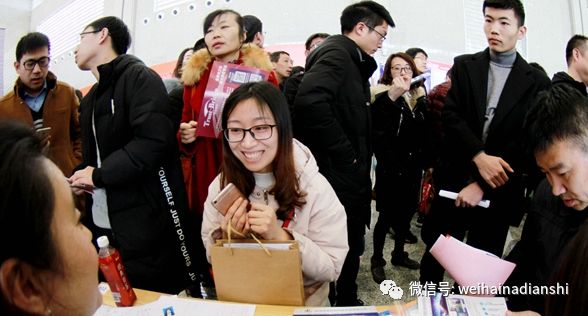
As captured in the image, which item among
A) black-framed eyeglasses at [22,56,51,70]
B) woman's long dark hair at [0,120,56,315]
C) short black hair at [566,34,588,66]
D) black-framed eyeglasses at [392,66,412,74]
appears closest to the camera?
woman's long dark hair at [0,120,56,315]

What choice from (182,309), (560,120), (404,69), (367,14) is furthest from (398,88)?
(182,309)

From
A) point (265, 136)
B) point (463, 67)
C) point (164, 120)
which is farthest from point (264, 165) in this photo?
point (463, 67)

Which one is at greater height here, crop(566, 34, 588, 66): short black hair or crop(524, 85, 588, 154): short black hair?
crop(566, 34, 588, 66): short black hair

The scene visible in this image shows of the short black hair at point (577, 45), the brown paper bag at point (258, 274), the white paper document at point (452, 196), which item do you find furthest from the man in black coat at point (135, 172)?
the short black hair at point (577, 45)

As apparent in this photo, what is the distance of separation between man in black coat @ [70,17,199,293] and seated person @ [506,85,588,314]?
1211mm

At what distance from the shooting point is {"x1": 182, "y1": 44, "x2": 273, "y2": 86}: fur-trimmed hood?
5.30 ft

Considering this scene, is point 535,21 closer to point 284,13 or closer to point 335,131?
point 284,13

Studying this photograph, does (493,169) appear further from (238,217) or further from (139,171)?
(139,171)

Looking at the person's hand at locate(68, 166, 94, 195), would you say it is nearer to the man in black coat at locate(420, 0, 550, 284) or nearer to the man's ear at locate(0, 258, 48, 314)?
the man's ear at locate(0, 258, 48, 314)

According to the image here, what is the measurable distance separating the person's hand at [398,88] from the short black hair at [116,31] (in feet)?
5.16

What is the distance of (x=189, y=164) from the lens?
171 centimetres

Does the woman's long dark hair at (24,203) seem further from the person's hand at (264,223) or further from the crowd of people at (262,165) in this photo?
the person's hand at (264,223)

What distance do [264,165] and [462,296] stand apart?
0.68 m

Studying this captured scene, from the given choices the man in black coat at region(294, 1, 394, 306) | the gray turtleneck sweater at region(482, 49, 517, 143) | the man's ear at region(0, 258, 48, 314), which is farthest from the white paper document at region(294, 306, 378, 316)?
the gray turtleneck sweater at region(482, 49, 517, 143)
